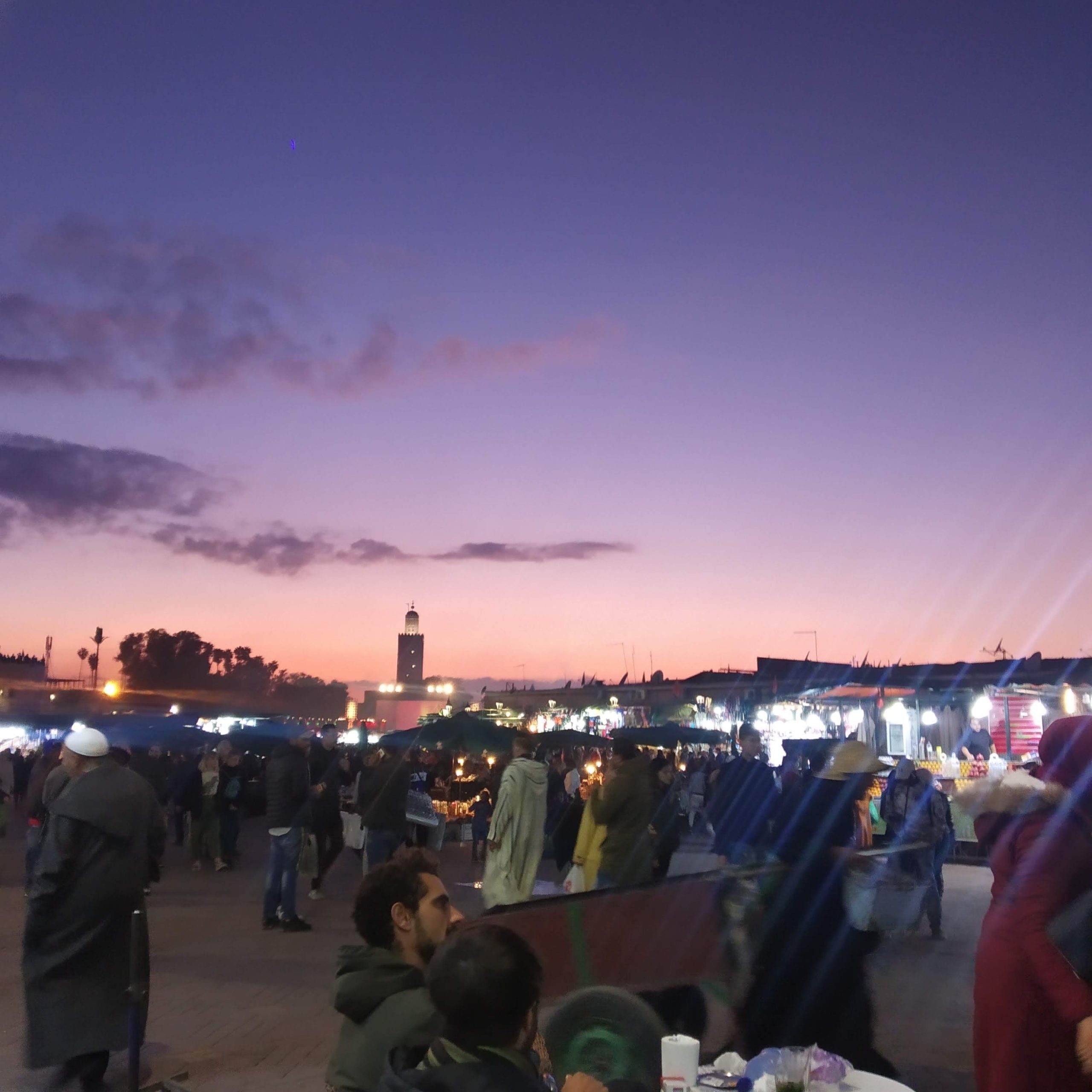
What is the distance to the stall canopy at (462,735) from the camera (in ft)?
60.8

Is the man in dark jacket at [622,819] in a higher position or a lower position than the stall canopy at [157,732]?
higher

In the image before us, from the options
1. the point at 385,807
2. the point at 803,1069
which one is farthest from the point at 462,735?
the point at 803,1069

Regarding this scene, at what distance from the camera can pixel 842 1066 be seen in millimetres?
3105

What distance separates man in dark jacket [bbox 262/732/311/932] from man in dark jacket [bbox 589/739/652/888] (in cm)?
385

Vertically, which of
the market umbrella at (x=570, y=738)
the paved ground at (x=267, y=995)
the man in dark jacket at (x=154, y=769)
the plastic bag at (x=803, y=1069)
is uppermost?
the plastic bag at (x=803, y=1069)

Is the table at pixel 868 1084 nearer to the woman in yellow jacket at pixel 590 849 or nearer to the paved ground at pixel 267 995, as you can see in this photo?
the paved ground at pixel 267 995

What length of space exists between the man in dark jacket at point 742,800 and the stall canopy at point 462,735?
19.8 ft

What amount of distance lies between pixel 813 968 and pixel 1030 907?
187 cm

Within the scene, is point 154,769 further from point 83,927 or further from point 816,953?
point 816,953

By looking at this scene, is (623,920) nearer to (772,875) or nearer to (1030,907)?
(772,875)

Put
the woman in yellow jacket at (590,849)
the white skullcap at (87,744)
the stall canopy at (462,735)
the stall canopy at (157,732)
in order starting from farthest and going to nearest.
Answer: the stall canopy at (157,732)
the stall canopy at (462,735)
the woman in yellow jacket at (590,849)
the white skullcap at (87,744)

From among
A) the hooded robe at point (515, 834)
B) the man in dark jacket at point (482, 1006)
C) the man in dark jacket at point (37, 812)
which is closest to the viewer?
the man in dark jacket at point (482, 1006)

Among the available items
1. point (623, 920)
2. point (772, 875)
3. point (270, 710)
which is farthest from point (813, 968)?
point (270, 710)

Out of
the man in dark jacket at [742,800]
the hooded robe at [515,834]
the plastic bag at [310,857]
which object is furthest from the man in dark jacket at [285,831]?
the man in dark jacket at [742,800]
